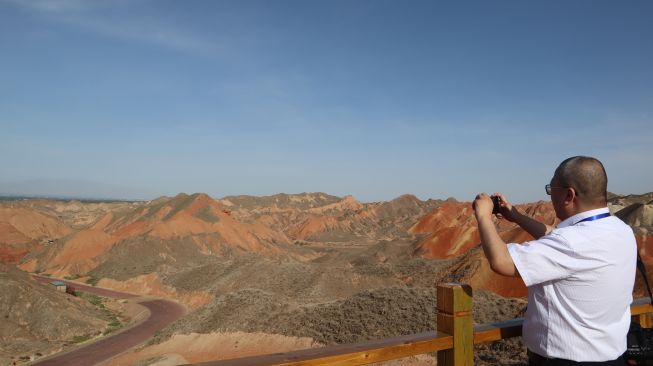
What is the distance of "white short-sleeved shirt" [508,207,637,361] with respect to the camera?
2496 mm

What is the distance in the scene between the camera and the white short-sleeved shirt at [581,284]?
8.19 feet

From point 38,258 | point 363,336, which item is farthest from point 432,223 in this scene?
point 363,336

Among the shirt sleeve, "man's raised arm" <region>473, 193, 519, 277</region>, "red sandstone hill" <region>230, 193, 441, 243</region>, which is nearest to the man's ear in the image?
the shirt sleeve

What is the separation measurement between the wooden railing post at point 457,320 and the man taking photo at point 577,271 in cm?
43

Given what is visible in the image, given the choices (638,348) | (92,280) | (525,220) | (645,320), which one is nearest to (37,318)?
(92,280)

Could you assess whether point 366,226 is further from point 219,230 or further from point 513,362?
point 513,362

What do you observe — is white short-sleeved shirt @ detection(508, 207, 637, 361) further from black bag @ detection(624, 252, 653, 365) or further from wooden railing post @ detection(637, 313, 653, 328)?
wooden railing post @ detection(637, 313, 653, 328)

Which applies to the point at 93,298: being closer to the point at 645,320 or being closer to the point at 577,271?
the point at 645,320

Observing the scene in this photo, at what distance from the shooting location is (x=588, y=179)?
268 centimetres

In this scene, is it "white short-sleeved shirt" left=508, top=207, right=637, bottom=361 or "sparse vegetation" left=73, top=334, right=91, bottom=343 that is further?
"sparse vegetation" left=73, top=334, right=91, bottom=343

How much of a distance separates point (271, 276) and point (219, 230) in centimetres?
2459

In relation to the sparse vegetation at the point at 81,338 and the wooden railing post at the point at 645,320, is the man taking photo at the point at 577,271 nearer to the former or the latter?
the wooden railing post at the point at 645,320

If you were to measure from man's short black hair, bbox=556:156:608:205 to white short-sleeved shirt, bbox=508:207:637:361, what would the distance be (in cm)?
8

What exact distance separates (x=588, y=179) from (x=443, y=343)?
4.53 ft
